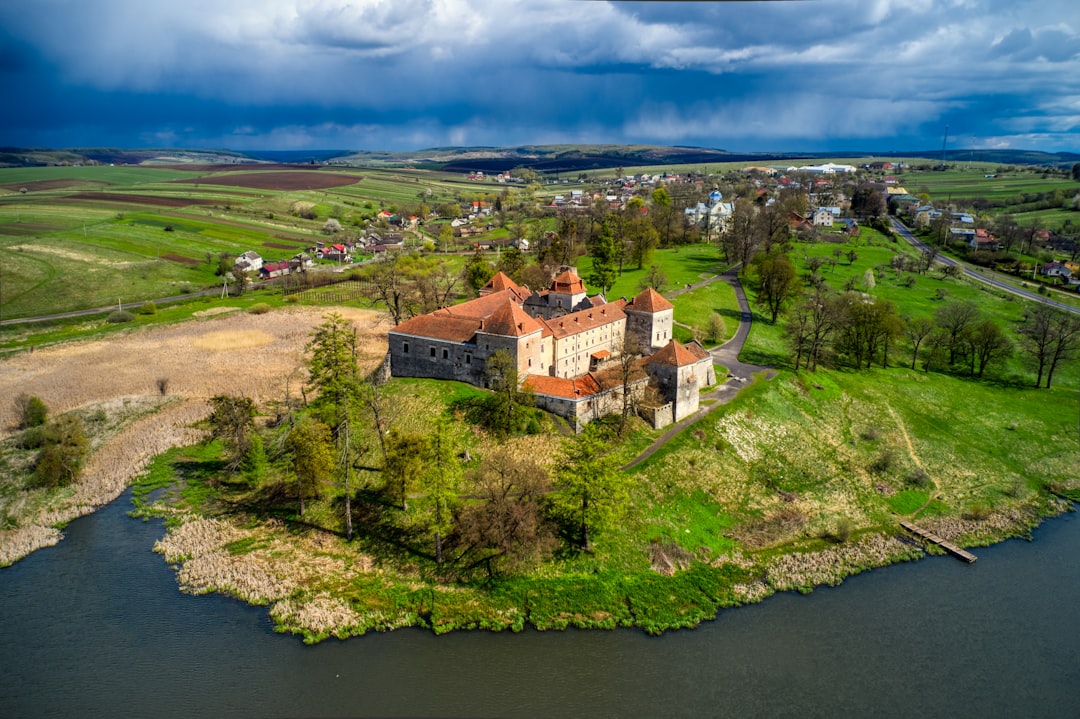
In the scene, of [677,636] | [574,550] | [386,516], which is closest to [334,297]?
[386,516]

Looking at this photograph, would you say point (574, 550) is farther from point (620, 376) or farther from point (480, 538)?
point (620, 376)

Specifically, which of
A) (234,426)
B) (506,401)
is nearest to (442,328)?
(506,401)

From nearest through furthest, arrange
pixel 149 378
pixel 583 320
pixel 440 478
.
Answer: pixel 440 478 < pixel 583 320 < pixel 149 378

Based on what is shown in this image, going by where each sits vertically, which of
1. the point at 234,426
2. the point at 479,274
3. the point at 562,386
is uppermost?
the point at 479,274

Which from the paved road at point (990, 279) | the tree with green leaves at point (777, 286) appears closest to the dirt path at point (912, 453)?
the tree with green leaves at point (777, 286)

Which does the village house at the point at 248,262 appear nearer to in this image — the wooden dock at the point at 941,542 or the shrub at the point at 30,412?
the shrub at the point at 30,412

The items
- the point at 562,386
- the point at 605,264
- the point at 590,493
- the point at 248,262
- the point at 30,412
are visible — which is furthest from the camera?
the point at 248,262

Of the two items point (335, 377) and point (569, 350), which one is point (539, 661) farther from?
point (569, 350)
